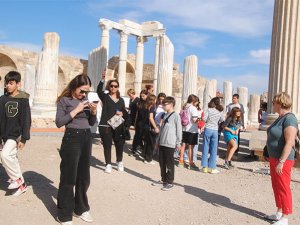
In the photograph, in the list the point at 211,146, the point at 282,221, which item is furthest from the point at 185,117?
the point at 282,221

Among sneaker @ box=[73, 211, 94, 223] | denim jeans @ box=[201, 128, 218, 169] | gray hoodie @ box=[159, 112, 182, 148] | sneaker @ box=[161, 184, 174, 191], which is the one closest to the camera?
sneaker @ box=[73, 211, 94, 223]

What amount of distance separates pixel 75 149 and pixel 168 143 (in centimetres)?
220

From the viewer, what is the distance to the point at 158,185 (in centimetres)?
597

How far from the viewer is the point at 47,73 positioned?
14336 millimetres

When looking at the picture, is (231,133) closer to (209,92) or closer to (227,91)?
(209,92)

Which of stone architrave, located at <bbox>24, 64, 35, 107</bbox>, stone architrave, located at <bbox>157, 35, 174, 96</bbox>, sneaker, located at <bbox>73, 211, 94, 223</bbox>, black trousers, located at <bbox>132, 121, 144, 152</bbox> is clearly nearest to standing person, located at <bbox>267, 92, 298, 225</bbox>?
sneaker, located at <bbox>73, 211, 94, 223</bbox>

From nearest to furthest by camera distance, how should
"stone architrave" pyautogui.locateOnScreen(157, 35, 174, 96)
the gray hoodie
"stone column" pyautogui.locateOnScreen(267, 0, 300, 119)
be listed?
the gray hoodie < "stone column" pyautogui.locateOnScreen(267, 0, 300, 119) < "stone architrave" pyautogui.locateOnScreen(157, 35, 174, 96)

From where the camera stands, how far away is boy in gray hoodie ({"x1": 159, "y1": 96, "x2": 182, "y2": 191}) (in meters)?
5.75

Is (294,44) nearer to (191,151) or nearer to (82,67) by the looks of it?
(191,151)

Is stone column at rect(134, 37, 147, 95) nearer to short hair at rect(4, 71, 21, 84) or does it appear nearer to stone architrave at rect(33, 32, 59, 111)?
stone architrave at rect(33, 32, 59, 111)

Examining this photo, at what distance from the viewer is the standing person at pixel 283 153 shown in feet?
13.8

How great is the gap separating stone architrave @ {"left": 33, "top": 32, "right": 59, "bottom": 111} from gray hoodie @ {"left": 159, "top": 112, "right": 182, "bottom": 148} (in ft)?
30.8

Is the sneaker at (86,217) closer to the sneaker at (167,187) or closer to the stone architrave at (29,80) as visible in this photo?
the sneaker at (167,187)

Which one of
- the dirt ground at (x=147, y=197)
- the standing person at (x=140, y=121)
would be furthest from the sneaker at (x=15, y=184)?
the standing person at (x=140, y=121)
